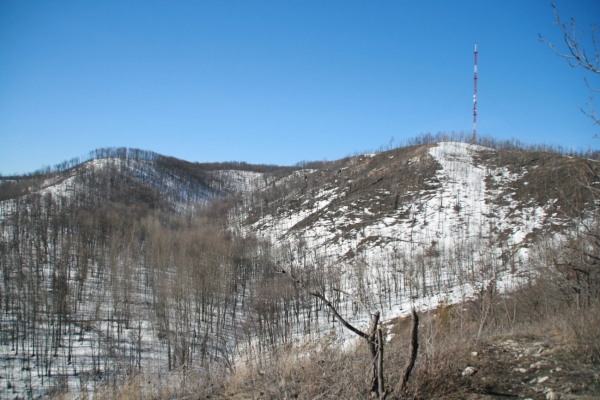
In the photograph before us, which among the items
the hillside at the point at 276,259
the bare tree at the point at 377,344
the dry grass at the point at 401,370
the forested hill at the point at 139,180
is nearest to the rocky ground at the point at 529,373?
the dry grass at the point at 401,370

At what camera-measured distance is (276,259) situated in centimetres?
785

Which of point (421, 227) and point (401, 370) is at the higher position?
point (421, 227)

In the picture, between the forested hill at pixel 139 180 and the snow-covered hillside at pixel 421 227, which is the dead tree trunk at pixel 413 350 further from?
the forested hill at pixel 139 180

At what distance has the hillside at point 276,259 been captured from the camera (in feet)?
51.2

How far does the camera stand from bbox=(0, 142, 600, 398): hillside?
15594mm

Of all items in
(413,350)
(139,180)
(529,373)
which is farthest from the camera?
(139,180)

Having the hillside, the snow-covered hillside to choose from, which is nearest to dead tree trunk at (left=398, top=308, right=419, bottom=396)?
the hillside

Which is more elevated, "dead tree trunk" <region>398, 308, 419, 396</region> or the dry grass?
"dead tree trunk" <region>398, 308, 419, 396</region>

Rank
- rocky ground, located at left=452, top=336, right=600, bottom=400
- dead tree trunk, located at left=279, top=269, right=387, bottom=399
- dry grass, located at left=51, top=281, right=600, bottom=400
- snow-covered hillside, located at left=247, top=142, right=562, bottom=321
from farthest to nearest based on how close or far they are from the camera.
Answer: snow-covered hillside, located at left=247, top=142, right=562, bottom=321, dry grass, located at left=51, top=281, right=600, bottom=400, rocky ground, located at left=452, top=336, right=600, bottom=400, dead tree trunk, located at left=279, top=269, right=387, bottom=399

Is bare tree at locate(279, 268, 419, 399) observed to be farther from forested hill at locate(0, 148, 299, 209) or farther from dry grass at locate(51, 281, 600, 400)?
forested hill at locate(0, 148, 299, 209)

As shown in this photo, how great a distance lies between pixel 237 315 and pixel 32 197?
2477 inches

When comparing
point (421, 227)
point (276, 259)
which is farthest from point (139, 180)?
point (276, 259)

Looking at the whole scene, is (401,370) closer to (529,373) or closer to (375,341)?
(375,341)

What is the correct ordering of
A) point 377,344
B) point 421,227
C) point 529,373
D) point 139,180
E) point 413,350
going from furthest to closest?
point 139,180
point 421,227
point 529,373
point 377,344
point 413,350
